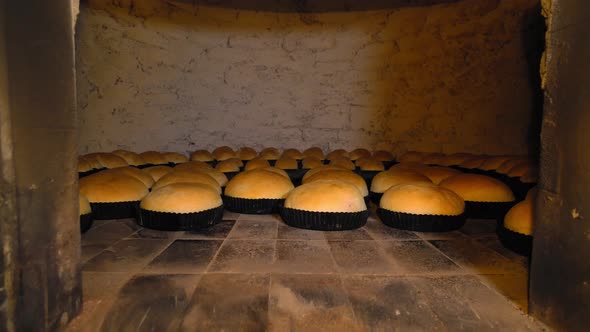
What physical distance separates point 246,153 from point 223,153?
0.32 m

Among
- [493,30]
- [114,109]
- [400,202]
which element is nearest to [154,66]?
[114,109]

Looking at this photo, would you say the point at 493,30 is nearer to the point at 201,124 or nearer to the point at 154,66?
the point at 201,124

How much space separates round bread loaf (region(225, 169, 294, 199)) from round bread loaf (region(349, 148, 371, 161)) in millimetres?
2099

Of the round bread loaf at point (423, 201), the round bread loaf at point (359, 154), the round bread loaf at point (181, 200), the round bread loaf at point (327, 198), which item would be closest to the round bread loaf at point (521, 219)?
the round bread loaf at point (423, 201)

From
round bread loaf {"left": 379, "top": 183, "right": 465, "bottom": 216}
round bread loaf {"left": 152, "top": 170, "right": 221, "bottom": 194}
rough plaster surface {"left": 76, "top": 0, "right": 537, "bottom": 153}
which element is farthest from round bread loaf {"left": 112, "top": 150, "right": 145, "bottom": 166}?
round bread loaf {"left": 379, "top": 183, "right": 465, "bottom": 216}

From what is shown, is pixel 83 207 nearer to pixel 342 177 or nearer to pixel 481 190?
pixel 342 177

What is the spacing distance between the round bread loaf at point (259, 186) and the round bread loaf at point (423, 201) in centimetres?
82

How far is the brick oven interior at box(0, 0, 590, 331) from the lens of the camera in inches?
44.0

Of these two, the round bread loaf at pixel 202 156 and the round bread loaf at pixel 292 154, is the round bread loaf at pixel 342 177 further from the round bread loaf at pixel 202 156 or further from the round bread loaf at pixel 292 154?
the round bread loaf at pixel 202 156

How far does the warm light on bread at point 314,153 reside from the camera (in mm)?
4855

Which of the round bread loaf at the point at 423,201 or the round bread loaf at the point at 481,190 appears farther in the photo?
the round bread loaf at the point at 481,190

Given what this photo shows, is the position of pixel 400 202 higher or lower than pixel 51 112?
lower

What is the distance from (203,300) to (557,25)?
1672mm

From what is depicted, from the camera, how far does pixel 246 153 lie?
4.91 metres
